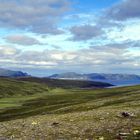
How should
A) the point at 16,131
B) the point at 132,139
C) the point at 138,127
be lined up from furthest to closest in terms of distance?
the point at 16,131 < the point at 138,127 < the point at 132,139

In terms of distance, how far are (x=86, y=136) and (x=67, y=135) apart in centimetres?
253

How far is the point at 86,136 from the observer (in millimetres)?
42375

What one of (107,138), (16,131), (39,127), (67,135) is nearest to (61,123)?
(39,127)

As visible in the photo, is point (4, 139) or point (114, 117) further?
point (114, 117)

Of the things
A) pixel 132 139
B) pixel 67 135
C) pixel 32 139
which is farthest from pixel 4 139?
pixel 132 139

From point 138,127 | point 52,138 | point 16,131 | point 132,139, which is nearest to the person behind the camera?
point 132,139

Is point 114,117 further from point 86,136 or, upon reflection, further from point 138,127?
point 86,136

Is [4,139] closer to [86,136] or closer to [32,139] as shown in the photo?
[32,139]

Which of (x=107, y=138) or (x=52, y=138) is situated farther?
(x=52, y=138)

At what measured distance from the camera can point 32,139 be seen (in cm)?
4291

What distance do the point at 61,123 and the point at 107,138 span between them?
15.8m

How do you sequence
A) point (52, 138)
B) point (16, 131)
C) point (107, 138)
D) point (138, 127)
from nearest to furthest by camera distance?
point (107, 138)
point (52, 138)
point (138, 127)
point (16, 131)

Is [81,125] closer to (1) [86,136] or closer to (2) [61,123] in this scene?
(2) [61,123]

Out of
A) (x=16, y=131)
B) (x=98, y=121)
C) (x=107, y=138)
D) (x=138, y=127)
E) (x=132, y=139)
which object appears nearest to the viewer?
(x=132, y=139)
